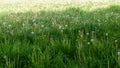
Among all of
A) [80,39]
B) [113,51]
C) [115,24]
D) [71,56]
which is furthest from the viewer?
[115,24]

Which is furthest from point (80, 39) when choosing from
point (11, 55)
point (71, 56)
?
point (11, 55)

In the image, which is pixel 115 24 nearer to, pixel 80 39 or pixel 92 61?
pixel 80 39

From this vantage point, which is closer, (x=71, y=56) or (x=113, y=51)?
(x=113, y=51)

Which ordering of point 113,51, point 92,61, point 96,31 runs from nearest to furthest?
point 92,61 < point 113,51 < point 96,31

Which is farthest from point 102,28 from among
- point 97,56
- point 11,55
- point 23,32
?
point 11,55

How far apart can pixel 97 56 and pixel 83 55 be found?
30 centimetres

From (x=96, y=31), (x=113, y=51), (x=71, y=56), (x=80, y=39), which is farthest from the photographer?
(x=96, y=31)

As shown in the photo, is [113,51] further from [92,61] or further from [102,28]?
[102,28]

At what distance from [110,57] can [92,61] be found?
265 millimetres

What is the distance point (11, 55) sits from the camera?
14.1ft

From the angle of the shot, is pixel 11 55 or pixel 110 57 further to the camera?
pixel 11 55

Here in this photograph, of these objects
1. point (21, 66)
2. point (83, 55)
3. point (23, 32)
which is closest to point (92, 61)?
point (83, 55)

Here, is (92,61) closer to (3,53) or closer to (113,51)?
(113,51)

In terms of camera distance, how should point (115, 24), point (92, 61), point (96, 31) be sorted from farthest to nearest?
1. point (115, 24)
2. point (96, 31)
3. point (92, 61)
